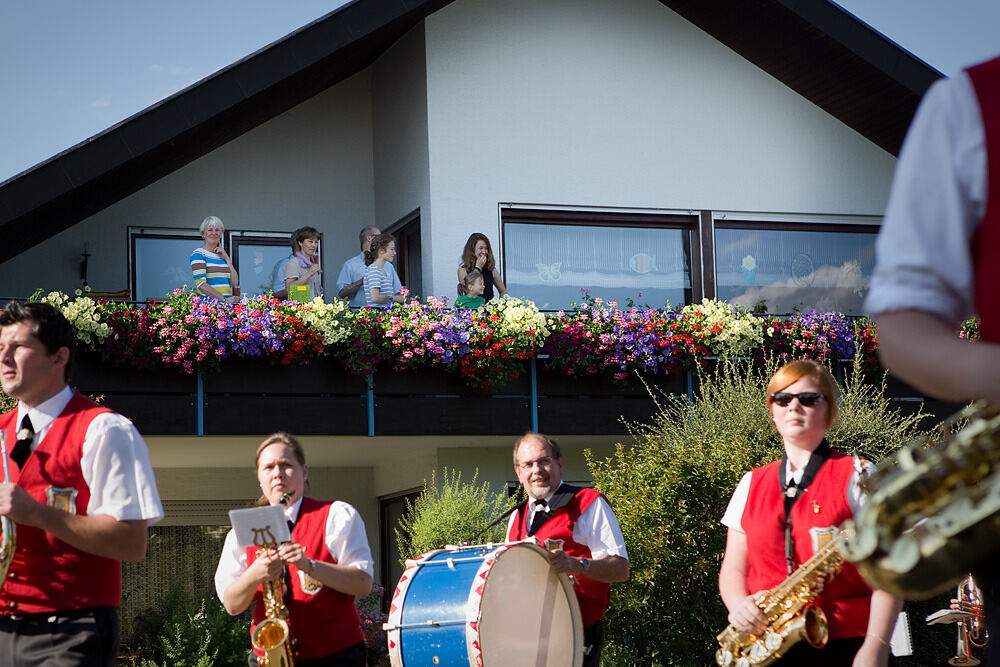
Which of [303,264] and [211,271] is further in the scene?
[303,264]

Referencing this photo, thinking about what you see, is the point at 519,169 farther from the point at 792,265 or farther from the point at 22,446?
the point at 22,446

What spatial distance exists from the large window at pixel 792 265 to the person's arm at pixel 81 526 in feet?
43.5

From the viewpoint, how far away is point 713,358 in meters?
14.6

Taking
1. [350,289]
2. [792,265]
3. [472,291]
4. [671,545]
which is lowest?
[671,545]

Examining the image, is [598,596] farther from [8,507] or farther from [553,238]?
[553,238]

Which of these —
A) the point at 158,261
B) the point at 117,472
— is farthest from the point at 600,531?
the point at 158,261

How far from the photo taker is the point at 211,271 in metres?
13.5

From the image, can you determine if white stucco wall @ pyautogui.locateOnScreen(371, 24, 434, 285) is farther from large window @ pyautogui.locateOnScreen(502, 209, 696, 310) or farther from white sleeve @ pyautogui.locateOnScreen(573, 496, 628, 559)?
white sleeve @ pyautogui.locateOnScreen(573, 496, 628, 559)

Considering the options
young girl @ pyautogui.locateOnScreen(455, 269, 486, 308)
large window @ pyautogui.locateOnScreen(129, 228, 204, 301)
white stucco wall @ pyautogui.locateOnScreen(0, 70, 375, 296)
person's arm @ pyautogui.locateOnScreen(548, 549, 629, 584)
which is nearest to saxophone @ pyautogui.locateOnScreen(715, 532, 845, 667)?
person's arm @ pyautogui.locateOnScreen(548, 549, 629, 584)

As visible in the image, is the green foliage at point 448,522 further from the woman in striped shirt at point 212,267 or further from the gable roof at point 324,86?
the gable roof at point 324,86

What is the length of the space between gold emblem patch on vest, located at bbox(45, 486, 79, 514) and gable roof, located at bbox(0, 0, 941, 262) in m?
10.2

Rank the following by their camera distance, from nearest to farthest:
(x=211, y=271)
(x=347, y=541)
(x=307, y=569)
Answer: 1. (x=307, y=569)
2. (x=347, y=541)
3. (x=211, y=271)

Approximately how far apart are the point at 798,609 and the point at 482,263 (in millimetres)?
9901

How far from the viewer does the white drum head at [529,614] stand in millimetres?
6781
